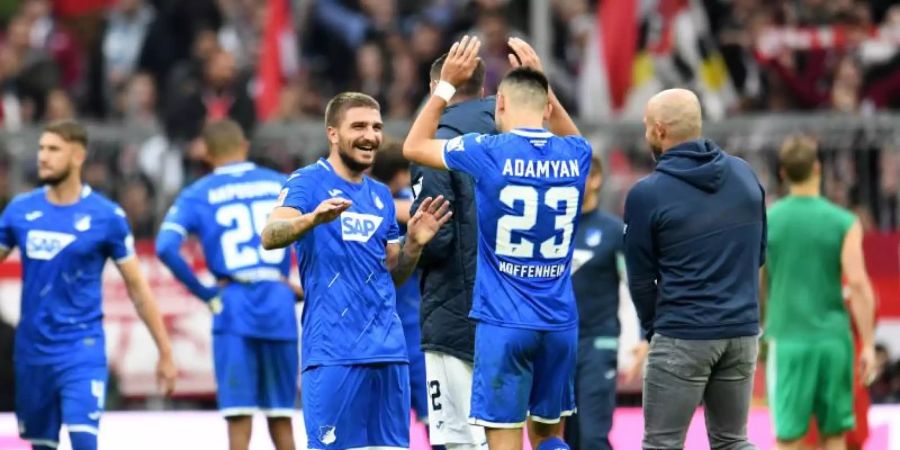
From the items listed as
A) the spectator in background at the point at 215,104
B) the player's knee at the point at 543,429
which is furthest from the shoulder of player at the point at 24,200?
the spectator in background at the point at 215,104

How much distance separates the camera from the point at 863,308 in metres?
12.5

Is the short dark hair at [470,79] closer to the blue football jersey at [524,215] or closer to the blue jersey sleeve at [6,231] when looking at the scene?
the blue football jersey at [524,215]

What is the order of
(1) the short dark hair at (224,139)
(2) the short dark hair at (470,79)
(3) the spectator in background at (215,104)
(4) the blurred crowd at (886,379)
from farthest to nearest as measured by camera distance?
(3) the spectator in background at (215,104), (4) the blurred crowd at (886,379), (1) the short dark hair at (224,139), (2) the short dark hair at (470,79)

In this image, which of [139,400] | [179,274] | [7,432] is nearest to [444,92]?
[179,274]

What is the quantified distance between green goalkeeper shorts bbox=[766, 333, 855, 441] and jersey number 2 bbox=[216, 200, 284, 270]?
360cm

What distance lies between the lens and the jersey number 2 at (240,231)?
12.9m

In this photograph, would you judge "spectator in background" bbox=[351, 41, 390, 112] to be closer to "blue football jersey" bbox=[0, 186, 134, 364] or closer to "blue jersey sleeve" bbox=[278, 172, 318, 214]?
"blue football jersey" bbox=[0, 186, 134, 364]

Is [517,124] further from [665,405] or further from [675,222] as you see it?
[665,405]

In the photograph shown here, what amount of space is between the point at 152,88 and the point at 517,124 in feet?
36.3

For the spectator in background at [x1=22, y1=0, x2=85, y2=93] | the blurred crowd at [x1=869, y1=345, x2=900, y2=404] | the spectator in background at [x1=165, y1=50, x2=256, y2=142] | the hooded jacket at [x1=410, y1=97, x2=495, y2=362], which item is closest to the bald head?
the hooded jacket at [x1=410, y1=97, x2=495, y2=362]

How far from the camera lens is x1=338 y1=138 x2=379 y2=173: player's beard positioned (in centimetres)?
1007

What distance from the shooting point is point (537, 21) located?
720 inches

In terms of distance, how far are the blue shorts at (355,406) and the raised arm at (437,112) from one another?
111 cm

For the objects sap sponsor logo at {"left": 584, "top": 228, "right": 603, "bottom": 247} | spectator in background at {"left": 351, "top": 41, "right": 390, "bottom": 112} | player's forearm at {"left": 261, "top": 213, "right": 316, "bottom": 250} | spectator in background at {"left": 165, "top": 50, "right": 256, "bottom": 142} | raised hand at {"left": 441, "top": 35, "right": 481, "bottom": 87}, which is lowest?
player's forearm at {"left": 261, "top": 213, "right": 316, "bottom": 250}
